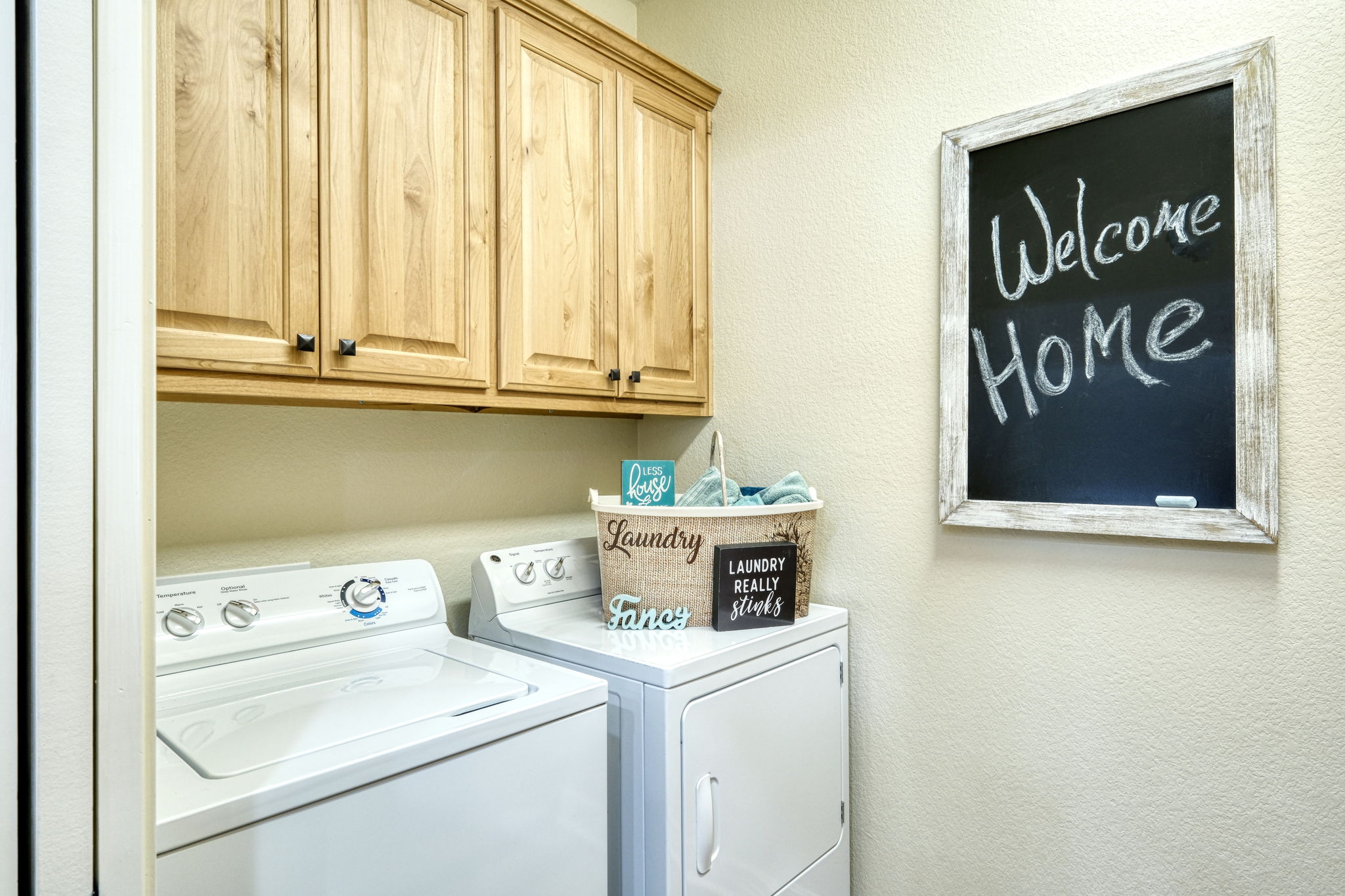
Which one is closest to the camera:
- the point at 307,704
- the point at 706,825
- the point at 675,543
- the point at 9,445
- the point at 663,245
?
the point at 9,445

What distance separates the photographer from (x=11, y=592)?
521 millimetres

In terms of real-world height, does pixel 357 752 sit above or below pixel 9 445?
below

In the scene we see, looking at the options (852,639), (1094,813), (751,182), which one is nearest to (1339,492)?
(1094,813)

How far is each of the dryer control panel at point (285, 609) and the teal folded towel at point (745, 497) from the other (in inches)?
24.2

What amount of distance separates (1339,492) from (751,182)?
1441mm

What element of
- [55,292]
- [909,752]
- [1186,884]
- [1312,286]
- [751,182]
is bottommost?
[1186,884]

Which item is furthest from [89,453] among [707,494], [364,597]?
[707,494]

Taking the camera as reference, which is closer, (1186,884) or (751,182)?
(1186,884)

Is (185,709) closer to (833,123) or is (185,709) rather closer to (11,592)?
(11,592)

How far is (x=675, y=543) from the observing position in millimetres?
1583

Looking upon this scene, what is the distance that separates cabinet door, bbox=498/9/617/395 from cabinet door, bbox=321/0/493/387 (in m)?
0.06

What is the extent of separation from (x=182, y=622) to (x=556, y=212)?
109cm

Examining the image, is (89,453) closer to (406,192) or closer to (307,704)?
(307,704)

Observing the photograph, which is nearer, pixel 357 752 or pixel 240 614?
pixel 357 752
